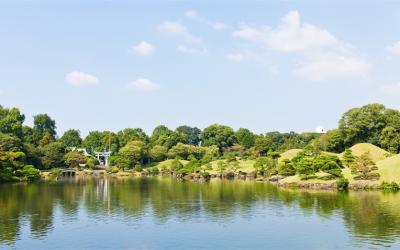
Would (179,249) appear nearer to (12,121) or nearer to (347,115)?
(347,115)

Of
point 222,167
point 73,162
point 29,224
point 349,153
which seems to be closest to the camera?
point 29,224

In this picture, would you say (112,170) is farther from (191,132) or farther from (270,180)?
(191,132)

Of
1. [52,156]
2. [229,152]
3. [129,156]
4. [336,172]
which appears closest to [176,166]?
[129,156]

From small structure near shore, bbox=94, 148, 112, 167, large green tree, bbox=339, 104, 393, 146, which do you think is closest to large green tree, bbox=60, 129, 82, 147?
small structure near shore, bbox=94, 148, 112, 167

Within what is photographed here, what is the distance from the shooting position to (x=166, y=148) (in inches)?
4077

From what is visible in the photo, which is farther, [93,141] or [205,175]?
[93,141]

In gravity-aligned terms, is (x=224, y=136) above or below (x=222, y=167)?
above

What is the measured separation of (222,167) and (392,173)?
33.2m

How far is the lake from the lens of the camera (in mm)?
23547

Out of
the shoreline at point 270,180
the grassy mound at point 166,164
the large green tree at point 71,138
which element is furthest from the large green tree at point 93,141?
the shoreline at point 270,180

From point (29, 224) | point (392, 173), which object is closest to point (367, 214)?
point (392, 173)

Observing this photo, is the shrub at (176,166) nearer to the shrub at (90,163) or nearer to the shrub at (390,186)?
the shrub at (90,163)

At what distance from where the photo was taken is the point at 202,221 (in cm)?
2967

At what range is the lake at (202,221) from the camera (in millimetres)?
23547
